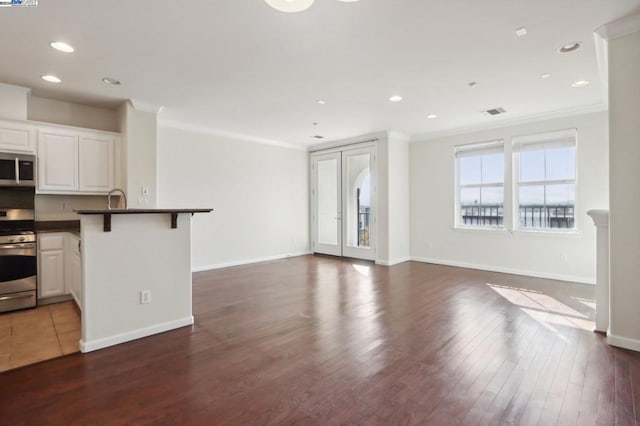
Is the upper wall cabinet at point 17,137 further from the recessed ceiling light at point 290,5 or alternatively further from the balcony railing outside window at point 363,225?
the balcony railing outside window at point 363,225

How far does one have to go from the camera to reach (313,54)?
3152 millimetres

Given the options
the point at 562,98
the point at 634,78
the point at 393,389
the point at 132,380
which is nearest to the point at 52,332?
the point at 132,380

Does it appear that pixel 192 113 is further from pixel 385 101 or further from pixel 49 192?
pixel 385 101

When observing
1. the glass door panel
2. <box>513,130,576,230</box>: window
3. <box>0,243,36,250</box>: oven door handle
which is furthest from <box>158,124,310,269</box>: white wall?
<box>513,130,576,230</box>: window

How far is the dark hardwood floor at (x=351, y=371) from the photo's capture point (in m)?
1.88

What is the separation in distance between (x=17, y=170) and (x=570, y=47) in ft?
20.6

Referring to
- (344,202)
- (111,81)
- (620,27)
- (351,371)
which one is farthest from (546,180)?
(111,81)

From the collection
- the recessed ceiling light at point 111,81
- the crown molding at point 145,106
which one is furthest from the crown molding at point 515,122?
the recessed ceiling light at point 111,81

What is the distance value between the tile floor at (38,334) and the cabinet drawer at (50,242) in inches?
29.2

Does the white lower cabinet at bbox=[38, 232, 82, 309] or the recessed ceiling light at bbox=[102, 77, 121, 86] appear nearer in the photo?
the recessed ceiling light at bbox=[102, 77, 121, 86]

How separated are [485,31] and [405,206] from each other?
4500mm

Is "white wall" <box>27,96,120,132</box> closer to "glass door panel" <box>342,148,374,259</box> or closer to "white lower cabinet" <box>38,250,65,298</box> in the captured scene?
"white lower cabinet" <box>38,250,65,298</box>

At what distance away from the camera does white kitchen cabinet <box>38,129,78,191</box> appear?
4.12 meters

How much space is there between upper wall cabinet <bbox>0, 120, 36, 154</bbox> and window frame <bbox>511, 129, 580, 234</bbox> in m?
7.38
